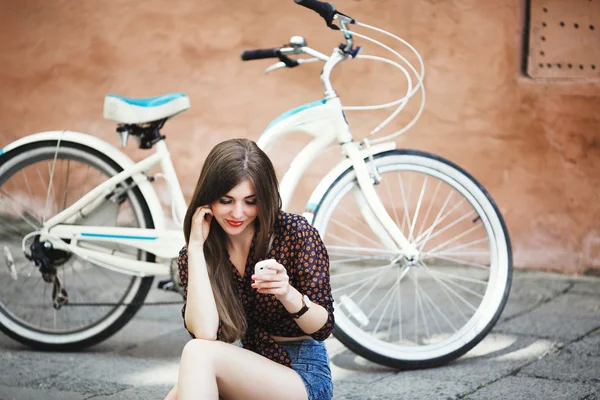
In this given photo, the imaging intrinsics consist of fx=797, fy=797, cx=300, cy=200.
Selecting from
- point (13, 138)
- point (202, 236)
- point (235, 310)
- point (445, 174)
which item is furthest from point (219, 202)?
point (13, 138)

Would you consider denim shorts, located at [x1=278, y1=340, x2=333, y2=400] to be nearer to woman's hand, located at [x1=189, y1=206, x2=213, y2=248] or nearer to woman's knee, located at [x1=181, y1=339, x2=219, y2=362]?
woman's knee, located at [x1=181, y1=339, x2=219, y2=362]

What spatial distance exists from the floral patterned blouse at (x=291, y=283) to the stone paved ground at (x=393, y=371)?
67 cm

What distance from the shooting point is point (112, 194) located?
344 centimetres

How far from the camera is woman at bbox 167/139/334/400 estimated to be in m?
2.22

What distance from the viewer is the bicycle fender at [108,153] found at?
337 cm

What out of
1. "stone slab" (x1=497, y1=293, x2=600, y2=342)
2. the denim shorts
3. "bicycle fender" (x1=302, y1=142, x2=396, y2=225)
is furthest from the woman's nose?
"stone slab" (x1=497, y1=293, x2=600, y2=342)

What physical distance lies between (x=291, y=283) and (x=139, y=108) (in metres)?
1.23

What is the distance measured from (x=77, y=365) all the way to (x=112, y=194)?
2.41ft

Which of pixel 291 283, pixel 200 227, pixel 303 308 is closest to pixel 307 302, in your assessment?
pixel 303 308

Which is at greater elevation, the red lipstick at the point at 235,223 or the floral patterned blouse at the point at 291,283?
the red lipstick at the point at 235,223

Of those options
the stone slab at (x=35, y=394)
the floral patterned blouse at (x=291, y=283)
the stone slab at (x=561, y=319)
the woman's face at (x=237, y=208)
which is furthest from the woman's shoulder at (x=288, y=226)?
the stone slab at (x=561, y=319)

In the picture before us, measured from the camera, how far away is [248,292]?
2.42m

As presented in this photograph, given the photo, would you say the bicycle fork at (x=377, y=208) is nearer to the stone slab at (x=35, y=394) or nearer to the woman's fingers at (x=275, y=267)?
the woman's fingers at (x=275, y=267)

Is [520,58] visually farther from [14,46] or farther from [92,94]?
[14,46]
